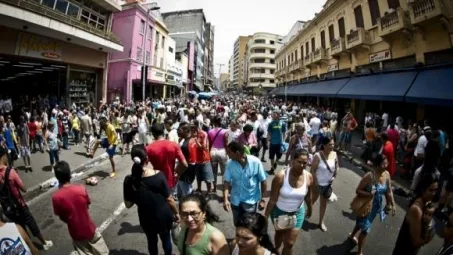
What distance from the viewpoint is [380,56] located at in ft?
51.1

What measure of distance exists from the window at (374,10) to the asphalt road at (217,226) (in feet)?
43.2

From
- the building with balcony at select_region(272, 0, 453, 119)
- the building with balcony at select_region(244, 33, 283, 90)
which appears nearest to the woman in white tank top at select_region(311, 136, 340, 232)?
the building with balcony at select_region(272, 0, 453, 119)

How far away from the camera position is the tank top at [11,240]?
2.54 m

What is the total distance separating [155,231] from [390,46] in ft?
51.5

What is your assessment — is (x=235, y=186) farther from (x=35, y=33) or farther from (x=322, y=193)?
(x=35, y=33)

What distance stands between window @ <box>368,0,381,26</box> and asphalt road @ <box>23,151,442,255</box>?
43.2 ft

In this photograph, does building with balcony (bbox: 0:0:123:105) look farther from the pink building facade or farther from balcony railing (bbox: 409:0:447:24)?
balcony railing (bbox: 409:0:447:24)

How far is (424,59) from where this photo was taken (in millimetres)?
11992

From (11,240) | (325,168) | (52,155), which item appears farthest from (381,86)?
(11,240)

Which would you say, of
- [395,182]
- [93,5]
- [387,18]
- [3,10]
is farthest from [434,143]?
[93,5]

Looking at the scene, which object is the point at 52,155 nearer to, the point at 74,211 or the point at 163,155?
the point at 163,155

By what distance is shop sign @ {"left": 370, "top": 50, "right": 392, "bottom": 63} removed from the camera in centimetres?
1477

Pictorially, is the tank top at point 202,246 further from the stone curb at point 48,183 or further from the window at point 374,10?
the window at point 374,10

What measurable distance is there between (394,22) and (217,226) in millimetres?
13349
